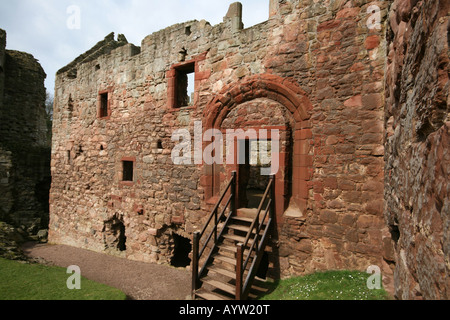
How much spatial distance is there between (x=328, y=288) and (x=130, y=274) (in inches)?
201

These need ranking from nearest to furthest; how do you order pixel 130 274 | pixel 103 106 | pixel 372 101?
pixel 372 101 < pixel 130 274 < pixel 103 106

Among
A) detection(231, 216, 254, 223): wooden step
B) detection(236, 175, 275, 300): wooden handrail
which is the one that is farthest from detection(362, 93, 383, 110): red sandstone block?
detection(231, 216, 254, 223): wooden step

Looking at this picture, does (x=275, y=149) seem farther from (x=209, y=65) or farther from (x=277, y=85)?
(x=209, y=65)

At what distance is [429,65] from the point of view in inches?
68.1

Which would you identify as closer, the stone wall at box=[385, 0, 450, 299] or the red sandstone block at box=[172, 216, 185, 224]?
the stone wall at box=[385, 0, 450, 299]

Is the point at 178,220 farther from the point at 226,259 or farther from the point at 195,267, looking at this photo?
the point at 226,259

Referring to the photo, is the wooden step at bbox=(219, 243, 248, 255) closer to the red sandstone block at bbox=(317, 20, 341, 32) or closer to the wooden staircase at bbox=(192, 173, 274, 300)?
the wooden staircase at bbox=(192, 173, 274, 300)

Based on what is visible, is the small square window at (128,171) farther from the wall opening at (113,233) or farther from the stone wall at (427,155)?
the stone wall at (427,155)

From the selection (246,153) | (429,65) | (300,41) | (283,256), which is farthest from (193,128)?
(429,65)

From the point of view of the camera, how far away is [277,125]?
5.61 metres

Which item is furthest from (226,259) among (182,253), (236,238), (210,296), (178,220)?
(182,253)

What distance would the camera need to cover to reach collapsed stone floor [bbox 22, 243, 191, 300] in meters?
5.99

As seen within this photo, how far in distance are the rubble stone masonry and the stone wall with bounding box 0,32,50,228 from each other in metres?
4.46

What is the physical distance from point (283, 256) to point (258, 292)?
2.99ft
